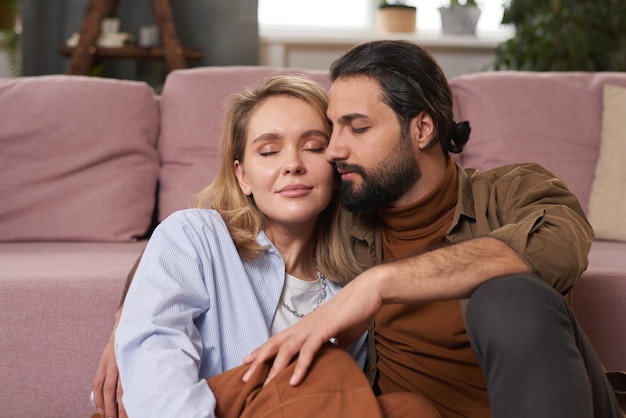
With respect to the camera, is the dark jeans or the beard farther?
the beard

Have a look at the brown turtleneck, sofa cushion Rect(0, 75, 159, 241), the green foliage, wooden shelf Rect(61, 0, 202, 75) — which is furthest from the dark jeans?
wooden shelf Rect(61, 0, 202, 75)

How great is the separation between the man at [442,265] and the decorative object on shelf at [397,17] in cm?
278

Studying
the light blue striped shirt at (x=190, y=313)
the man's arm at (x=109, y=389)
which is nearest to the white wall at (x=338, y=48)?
the light blue striped shirt at (x=190, y=313)

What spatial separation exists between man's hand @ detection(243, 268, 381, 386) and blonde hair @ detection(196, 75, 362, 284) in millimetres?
403

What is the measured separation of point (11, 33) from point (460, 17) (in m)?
2.44

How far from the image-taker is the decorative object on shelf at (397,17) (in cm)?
448

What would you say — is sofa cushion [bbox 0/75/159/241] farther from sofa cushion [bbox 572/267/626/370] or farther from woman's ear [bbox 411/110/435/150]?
sofa cushion [bbox 572/267/626/370]

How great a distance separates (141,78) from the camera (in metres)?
4.61

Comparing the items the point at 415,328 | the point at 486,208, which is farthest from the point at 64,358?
the point at 486,208

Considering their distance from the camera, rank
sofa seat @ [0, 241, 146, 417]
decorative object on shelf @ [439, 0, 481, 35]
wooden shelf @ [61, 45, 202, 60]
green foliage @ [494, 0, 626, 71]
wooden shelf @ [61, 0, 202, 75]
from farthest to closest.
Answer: decorative object on shelf @ [439, 0, 481, 35], wooden shelf @ [61, 45, 202, 60], wooden shelf @ [61, 0, 202, 75], green foliage @ [494, 0, 626, 71], sofa seat @ [0, 241, 146, 417]

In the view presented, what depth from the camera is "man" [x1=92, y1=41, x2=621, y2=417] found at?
1116 mm

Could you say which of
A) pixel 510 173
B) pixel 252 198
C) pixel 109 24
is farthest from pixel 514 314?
pixel 109 24

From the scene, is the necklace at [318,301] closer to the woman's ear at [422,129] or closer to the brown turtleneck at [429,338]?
the brown turtleneck at [429,338]

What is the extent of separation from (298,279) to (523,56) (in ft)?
8.67
